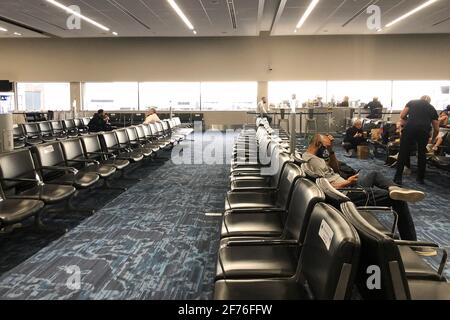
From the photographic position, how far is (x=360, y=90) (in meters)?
15.9

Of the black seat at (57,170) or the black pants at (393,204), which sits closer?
the black pants at (393,204)

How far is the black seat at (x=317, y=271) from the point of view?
4.45 ft

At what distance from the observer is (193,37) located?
1536 centimetres

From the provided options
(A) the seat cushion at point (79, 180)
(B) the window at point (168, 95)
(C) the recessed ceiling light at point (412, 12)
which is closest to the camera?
(A) the seat cushion at point (79, 180)

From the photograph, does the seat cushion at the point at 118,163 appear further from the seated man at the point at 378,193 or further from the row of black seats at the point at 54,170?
the seated man at the point at 378,193

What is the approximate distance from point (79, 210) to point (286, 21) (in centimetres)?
950

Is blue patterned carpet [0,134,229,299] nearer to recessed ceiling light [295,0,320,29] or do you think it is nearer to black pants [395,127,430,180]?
black pants [395,127,430,180]

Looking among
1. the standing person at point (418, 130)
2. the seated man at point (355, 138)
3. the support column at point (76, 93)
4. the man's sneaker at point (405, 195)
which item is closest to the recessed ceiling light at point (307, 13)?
the seated man at point (355, 138)

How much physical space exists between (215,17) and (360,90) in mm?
7529

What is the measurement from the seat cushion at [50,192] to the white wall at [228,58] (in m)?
12.5

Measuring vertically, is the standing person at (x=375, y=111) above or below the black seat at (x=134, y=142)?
above

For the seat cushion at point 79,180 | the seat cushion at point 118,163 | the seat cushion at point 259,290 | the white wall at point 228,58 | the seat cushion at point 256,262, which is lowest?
the seat cushion at point 259,290
